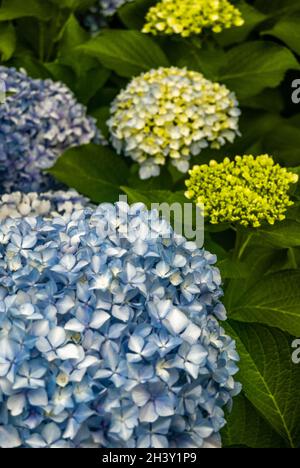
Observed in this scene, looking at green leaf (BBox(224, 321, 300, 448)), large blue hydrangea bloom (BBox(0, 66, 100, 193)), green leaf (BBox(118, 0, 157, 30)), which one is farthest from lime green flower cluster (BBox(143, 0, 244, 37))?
green leaf (BBox(224, 321, 300, 448))

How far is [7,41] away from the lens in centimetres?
255

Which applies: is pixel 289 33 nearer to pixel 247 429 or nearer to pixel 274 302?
pixel 274 302

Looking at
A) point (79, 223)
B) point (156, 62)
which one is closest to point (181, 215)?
point (79, 223)

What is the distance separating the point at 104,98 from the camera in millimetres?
2713

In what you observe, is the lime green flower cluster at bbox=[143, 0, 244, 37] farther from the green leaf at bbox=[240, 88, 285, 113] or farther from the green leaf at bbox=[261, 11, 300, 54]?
the green leaf at bbox=[240, 88, 285, 113]

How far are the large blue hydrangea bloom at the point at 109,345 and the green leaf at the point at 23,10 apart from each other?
1.17m

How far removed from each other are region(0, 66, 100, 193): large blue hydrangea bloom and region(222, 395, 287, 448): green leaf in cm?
93

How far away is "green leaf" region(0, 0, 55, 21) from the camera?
2527 millimetres

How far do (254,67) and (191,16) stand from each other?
25 cm
